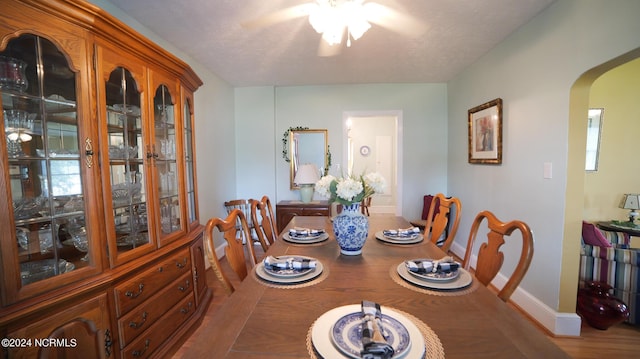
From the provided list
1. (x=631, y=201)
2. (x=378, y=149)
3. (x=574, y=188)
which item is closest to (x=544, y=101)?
(x=574, y=188)

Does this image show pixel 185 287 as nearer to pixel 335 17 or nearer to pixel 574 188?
pixel 335 17

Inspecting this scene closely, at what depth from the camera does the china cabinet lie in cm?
102

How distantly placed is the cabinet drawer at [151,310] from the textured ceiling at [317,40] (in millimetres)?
2026

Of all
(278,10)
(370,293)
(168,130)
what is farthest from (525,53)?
(168,130)

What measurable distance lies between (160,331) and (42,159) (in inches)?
47.1

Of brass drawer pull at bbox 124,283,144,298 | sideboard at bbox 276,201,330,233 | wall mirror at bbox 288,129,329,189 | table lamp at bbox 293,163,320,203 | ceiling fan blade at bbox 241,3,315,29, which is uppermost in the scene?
ceiling fan blade at bbox 241,3,315,29

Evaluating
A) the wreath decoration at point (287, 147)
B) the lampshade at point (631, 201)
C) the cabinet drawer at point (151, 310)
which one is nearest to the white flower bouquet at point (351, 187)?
the cabinet drawer at point (151, 310)

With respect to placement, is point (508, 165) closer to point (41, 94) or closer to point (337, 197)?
point (337, 197)

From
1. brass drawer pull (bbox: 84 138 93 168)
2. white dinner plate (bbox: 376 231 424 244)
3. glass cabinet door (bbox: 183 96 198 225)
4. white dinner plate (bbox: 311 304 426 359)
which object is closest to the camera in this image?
white dinner plate (bbox: 311 304 426 359)

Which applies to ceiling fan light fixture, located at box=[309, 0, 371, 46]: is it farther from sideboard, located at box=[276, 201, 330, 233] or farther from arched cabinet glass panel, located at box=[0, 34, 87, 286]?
sideboard, located at box=[276, 201, 330, 233]

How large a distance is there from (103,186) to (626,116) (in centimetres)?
503

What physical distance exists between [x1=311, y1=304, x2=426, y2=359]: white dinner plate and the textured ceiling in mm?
1991

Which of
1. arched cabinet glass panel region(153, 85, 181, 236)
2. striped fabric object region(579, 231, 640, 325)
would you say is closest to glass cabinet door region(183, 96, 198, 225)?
arched cabinet glass panel region(153, 85, 181, 236)

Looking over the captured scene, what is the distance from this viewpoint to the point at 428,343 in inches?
26.4
